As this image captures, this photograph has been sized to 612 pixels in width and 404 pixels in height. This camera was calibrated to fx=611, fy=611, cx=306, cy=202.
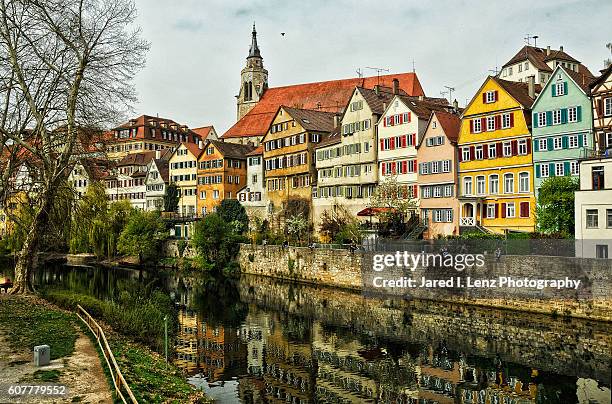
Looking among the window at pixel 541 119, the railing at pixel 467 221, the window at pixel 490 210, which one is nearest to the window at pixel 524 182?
the window at pixel 490 210

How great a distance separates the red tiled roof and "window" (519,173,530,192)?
121ft

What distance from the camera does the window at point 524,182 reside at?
43.2 meters

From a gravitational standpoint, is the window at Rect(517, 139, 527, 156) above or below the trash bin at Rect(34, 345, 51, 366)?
above

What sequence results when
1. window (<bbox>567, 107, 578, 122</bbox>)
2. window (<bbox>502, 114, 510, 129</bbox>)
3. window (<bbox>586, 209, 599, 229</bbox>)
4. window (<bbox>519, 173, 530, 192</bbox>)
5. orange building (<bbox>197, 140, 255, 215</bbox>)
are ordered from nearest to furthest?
window (<bbox>586, 209, 599, 229</bbox>)
window (<bbox>567, 107, 578, 122</bbox>)
window (<bbox>519, 173, 530, 192</bbox>)
window (<bbox>502, 114, 510, 129</bbox>)
orange building (<bbox>197, 140, 255, 215</bbox>)

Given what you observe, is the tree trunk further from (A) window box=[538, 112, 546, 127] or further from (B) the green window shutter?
(B) the green window shutter

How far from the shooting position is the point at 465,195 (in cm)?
4688

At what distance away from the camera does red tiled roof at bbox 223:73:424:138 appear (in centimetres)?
8075

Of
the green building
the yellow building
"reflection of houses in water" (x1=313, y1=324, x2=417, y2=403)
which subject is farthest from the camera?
the yellow building

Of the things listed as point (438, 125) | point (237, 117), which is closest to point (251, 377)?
point (438, 125)

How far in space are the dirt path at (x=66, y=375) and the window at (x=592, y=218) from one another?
2651cm

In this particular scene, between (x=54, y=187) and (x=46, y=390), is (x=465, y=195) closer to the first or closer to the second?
(x=54, y=187)

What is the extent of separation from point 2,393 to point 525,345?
66.9 feet

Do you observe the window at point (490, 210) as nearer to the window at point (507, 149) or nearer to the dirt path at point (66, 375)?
the window at point (507, 149)

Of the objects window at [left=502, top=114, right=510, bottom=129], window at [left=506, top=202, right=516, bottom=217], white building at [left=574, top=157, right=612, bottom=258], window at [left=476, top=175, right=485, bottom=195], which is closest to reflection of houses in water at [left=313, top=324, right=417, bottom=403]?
white building at [left=574, top=157, right=612, bottom=258]
